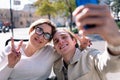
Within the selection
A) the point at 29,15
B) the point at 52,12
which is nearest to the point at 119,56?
the point at 52,12

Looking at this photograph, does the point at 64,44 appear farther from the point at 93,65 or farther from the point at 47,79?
the point at 47,79

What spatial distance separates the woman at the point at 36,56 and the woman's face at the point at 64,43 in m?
0.16

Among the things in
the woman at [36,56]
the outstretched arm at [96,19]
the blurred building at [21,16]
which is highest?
the outstretched arm at [96,19]

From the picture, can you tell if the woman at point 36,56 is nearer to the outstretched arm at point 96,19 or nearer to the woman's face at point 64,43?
the woman's face at point 64,43

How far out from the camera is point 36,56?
117 inches

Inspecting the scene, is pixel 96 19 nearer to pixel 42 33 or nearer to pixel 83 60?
pixel 83 60

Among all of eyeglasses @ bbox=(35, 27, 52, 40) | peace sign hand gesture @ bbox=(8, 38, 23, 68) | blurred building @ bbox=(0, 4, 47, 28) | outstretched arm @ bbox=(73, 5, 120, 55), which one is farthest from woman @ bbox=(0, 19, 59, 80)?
blurred building @ bbox=(0, 4, 47, 28)

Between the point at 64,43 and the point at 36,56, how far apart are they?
44 centimetres

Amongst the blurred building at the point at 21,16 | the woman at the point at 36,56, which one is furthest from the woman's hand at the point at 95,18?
the blurred building at the point at 21,16

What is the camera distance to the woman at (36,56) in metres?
2.89

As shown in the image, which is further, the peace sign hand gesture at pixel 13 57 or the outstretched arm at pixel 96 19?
the peace sign hand gesture at pixel 13 57

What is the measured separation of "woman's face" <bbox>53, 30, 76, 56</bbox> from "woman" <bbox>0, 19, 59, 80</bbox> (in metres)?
0.16

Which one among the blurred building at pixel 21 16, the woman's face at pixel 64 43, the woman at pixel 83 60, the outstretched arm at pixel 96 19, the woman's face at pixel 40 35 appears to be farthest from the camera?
the blurred building at pixel 21 16

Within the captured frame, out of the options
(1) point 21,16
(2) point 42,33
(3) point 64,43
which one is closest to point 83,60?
(3) point 64,43
